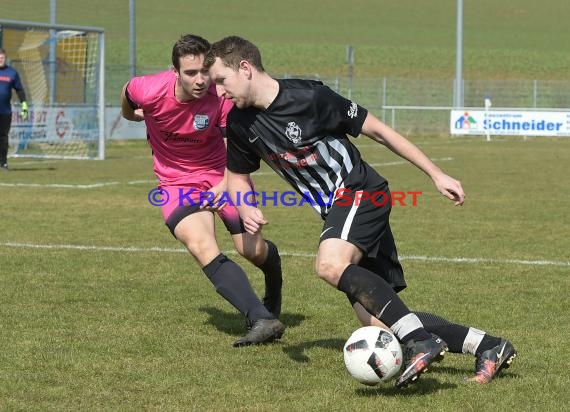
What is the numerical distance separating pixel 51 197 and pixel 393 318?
10.7m

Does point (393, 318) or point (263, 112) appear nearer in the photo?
point (393, 318)

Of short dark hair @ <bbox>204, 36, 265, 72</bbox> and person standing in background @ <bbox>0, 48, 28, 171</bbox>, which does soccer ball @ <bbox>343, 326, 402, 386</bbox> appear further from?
person standing in background @ <bbox>0, 48, 28, 171</bbox>

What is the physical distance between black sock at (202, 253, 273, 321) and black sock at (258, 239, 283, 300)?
0.40m

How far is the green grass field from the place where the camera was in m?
5.08

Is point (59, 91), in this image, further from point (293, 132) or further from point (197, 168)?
point (293, 132)

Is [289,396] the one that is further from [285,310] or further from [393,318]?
[285,310]

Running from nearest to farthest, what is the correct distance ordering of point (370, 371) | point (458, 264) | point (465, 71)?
1. point (370, 371)
2. point (458, 264)
3. point (465, 71)

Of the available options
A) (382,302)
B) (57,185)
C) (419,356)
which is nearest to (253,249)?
(382,302)

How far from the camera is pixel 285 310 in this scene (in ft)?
24.4

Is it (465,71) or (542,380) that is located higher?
(465,71)

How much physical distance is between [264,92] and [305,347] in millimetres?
1594

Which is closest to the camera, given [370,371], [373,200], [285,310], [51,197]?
[370,371]

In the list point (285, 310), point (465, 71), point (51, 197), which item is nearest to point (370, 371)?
point (285, 310)

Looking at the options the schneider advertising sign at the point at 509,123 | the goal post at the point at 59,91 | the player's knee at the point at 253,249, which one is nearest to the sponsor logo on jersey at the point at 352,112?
the player's knee at the point at 253,249
